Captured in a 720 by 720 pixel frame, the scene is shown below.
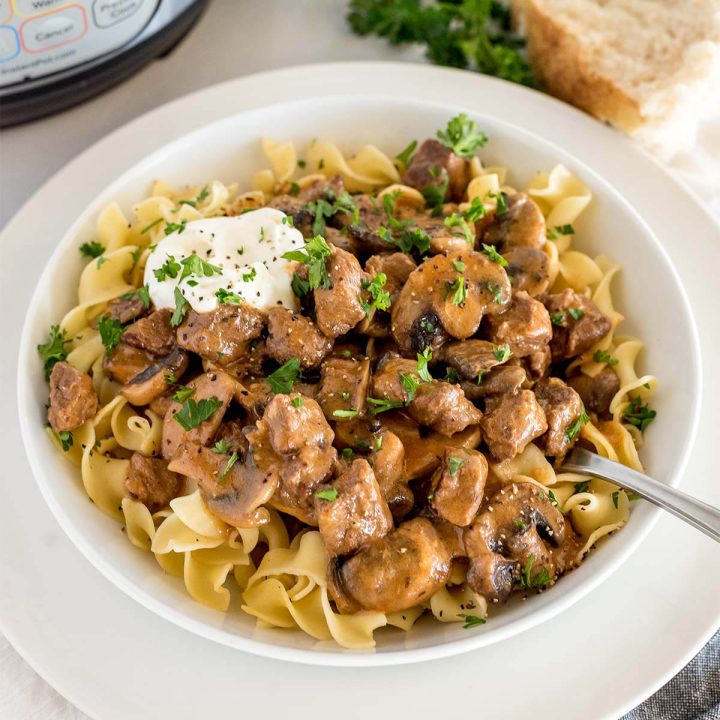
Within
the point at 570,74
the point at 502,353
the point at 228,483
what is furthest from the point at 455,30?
the point at 228,483

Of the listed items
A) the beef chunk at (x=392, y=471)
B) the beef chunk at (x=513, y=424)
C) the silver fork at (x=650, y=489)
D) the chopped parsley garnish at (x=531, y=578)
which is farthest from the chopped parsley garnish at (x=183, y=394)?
the silver fork at (x=650, y=489)

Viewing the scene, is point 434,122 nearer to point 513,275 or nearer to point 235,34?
point 513,275

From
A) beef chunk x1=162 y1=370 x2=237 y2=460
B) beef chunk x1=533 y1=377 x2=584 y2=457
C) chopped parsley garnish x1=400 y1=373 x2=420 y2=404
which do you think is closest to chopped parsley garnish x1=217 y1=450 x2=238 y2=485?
beef chunk x1=162 y1=370 x2=237 y2=460

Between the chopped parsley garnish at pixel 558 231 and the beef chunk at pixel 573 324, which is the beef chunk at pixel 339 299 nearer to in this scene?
the beef chunk at pixel 573 324

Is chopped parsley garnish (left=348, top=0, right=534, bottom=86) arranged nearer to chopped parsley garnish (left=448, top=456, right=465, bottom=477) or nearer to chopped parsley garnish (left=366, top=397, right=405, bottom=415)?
chopped parsley garnish (left=366, top=397, right=405, bottom=415)

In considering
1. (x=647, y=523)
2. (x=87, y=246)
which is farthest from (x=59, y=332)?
(x=647, y=523)

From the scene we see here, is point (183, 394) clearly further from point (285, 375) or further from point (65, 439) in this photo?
point (65, 439)
